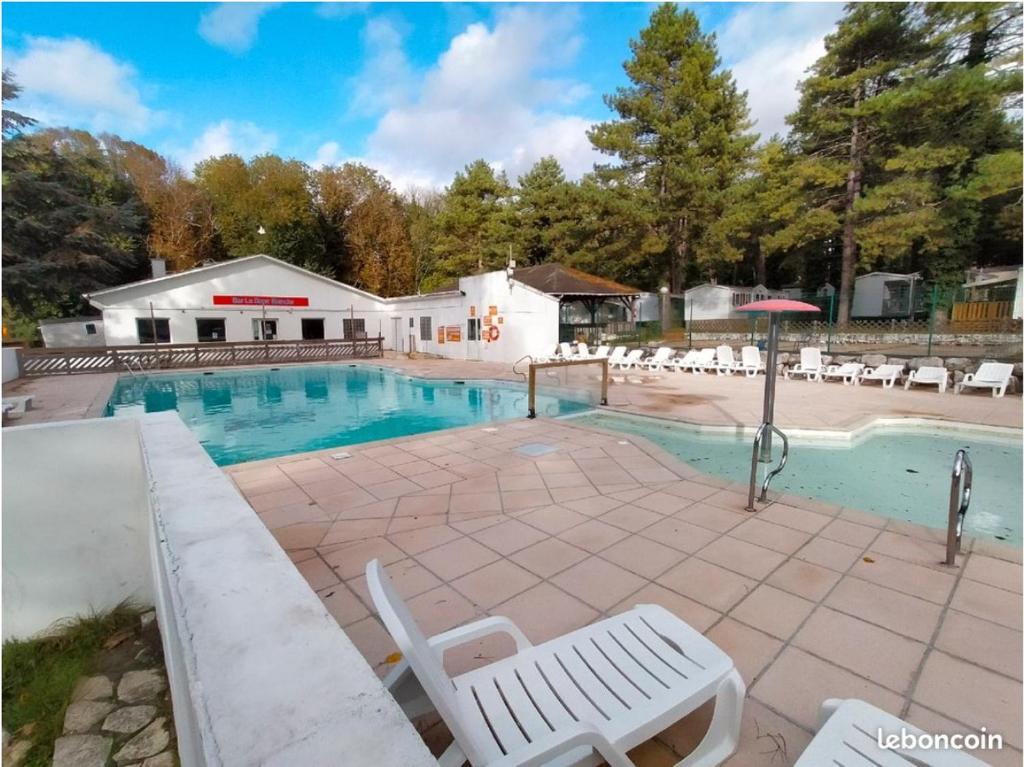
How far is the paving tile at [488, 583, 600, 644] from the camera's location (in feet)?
7.98

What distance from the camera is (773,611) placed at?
2.59 meters

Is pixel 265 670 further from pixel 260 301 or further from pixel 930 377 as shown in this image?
pixel 260 301

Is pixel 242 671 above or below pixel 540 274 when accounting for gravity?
below

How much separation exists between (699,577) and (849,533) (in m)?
1.44

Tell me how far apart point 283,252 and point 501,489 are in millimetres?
30280

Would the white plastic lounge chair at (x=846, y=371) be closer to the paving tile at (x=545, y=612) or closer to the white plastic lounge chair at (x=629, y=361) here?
the white plastic lounge chair at (x=629, y=361)

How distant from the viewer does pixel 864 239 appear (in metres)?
16.5

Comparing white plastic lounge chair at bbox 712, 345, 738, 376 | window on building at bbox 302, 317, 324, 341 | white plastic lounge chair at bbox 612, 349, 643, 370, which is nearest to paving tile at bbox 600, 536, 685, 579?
white plastic lounge chair at bbox 712, 345, 738, 376

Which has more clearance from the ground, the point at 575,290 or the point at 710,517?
the point at 575,290

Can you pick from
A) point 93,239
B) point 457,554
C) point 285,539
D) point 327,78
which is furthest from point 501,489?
point 93,239

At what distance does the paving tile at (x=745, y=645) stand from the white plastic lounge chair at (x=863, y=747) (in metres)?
0.62

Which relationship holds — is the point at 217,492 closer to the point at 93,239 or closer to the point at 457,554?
the point at 457,554

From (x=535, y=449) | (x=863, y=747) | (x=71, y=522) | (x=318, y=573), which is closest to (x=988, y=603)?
(x=863, y=747)

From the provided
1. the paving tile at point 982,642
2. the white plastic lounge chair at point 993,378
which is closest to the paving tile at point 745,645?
the paving tile at point 982,642
